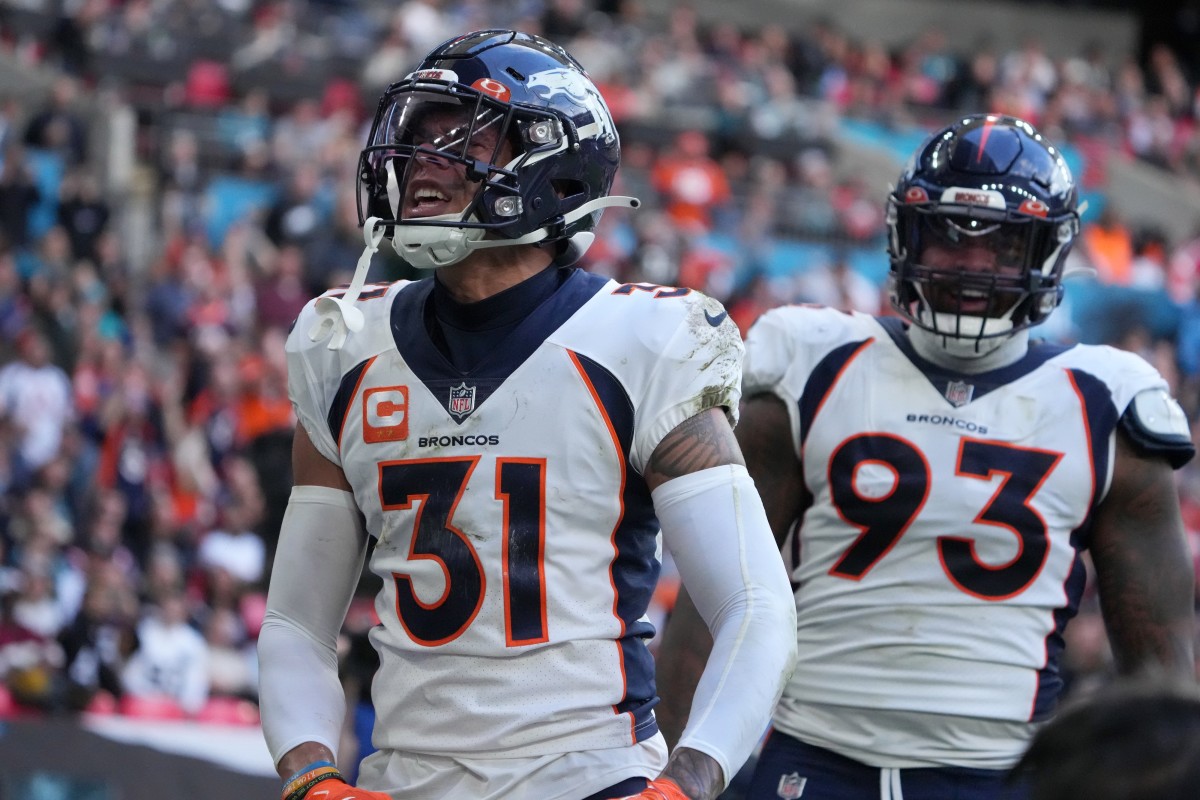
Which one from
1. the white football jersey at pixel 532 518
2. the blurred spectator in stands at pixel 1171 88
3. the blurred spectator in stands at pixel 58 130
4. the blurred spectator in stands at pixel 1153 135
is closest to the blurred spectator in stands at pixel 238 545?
the blurred spectator in stands at pixel 58 130

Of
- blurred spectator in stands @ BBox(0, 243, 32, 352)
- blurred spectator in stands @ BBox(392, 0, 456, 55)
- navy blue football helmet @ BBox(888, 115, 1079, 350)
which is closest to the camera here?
navy blue football helmet @ BBox(888, 115, 1079, 350)

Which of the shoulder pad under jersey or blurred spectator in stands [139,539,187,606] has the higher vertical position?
the shoulder pad under jersey

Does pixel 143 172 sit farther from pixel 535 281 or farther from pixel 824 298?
Result: pixel 535 281

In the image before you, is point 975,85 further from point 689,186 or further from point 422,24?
point 422,24

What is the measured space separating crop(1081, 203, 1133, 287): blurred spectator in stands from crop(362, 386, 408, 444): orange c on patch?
509 inches

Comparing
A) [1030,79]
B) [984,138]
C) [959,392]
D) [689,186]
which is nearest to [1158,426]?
[959,392]

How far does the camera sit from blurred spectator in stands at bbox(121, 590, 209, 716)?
791cm

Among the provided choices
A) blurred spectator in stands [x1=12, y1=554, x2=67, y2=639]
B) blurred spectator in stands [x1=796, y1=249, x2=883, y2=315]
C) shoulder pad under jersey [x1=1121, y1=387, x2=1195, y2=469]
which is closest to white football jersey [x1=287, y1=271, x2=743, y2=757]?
shoulder pad under jersey [x1=1121, y1=387, x2=1195, y2=469]

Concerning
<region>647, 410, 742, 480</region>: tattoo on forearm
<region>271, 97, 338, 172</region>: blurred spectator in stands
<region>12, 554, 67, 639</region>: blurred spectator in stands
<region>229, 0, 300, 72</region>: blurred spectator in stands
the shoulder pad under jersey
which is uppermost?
<region>647, 410, 742, 480</region>: tattoo on forearm

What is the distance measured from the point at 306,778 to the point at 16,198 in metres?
9.26

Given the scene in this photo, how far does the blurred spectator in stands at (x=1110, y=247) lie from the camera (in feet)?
49.3

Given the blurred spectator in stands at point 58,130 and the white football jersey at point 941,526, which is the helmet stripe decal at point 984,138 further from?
the blurred spectator in stands at point 58,130

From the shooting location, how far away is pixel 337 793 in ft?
8.37

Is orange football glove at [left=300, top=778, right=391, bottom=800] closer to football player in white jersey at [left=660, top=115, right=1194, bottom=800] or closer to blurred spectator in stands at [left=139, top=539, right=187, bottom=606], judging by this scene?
football player in white jersey at [left=660, top=115, right=1194, bottom=800]
